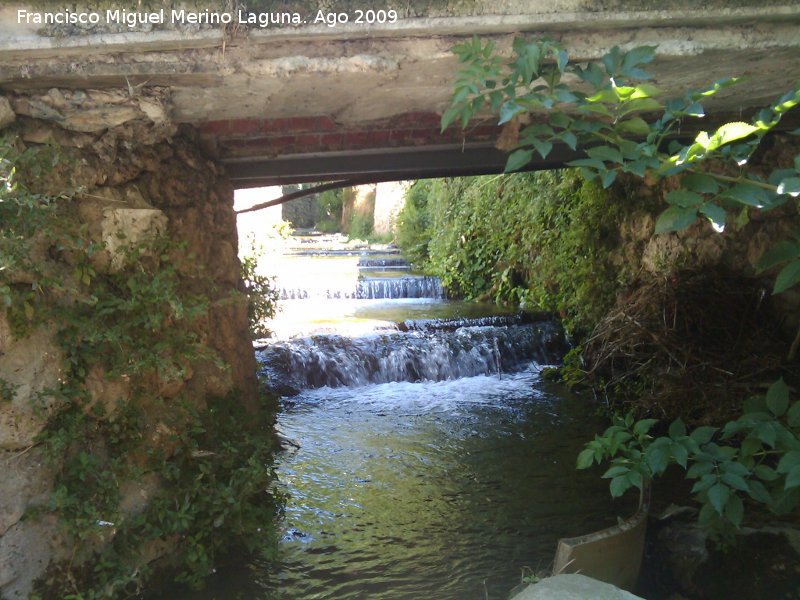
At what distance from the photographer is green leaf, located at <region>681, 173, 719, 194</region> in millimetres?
2465

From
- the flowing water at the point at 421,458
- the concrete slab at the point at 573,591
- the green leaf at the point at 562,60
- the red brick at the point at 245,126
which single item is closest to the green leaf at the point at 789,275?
the green leaf at the point at 562,60

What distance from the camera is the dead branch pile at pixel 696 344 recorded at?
5656mm

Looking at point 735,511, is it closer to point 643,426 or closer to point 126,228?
point 643,426

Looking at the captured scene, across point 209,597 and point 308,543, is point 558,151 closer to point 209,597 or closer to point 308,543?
point 308,543

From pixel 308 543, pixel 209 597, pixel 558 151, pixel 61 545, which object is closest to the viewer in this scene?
pixel 61 545

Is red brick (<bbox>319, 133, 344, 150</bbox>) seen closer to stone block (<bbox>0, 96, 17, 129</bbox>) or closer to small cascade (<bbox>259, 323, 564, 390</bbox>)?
stone block (<bbox>0, 96, 17, 129</bbox>)

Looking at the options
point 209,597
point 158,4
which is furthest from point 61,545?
point 158,4

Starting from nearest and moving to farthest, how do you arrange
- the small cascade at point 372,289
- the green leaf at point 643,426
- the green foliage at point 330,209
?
the green leaf at point 643,426 → the small cascade at point 372,289 → the green foliage at point 330,209

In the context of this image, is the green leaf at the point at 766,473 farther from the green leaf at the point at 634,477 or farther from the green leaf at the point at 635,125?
the green leaf at the point at 635,125

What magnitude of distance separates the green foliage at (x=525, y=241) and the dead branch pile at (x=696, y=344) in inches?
41.3

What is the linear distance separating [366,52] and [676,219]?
1468 millimetres

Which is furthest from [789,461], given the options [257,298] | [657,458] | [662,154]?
[257,298]

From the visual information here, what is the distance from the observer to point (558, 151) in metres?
5.59

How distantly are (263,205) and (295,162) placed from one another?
79 cm
